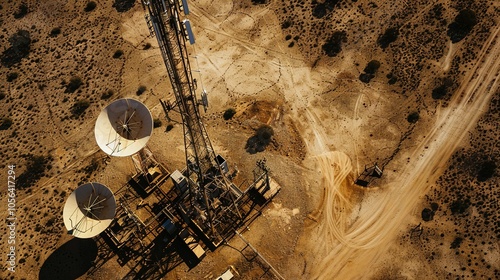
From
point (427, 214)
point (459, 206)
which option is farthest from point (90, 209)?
point (459, 206)

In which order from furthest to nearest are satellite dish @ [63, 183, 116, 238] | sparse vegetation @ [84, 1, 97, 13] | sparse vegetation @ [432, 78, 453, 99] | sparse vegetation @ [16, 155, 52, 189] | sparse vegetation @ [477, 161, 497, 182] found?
1. sparse vegetation @ [84, 1, 97, 13]
2. sparse vegetation @ [432, 78, 453, 99]
3. sparse vegetation @ [16, 155, 52, 189]
4. sparse vegetation @ [477, 161, 497, 182]
5. satellite dish @ [63, 183, 116, 238]

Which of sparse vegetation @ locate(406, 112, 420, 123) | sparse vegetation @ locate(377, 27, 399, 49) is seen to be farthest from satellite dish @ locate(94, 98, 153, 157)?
sparse vegetation @ locate(377, 27, 399, 49)

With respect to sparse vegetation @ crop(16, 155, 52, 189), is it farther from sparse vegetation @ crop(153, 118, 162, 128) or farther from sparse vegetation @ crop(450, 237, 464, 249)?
sparse vegetation @ crop(450, 237, 464, 249)

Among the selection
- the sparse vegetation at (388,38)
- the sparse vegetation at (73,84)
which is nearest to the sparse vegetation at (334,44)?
the sparse vegetation at (388,38)

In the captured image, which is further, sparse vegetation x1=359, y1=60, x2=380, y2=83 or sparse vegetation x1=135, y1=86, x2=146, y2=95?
sparse vegetation x1=135, y1=86, x2=146, y2=95

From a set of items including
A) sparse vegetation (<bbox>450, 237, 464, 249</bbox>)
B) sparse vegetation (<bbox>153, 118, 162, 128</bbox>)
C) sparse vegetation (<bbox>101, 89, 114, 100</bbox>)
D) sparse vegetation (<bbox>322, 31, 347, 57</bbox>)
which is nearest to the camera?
sparse vegetation (<bbox>450, 237, 464, 249</bbox>)
